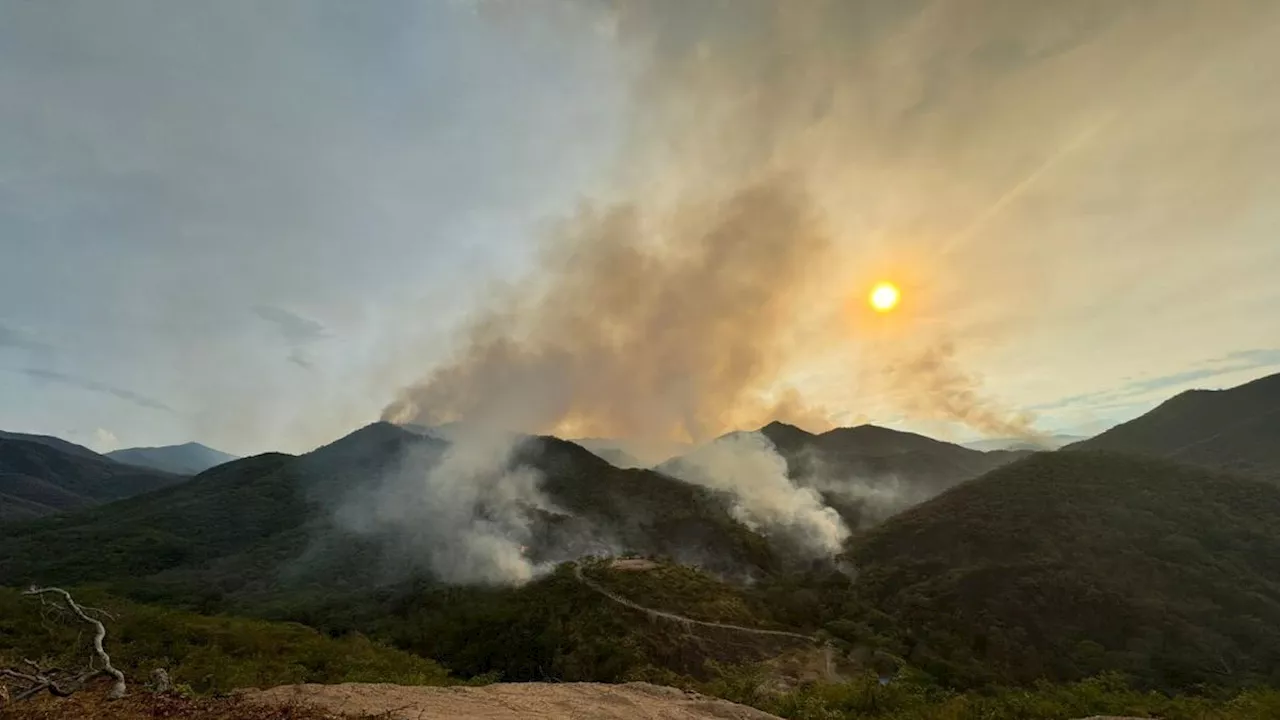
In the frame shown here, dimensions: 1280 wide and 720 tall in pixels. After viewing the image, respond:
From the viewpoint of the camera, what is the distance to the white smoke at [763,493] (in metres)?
97.2

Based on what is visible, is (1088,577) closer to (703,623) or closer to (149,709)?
(703,623)

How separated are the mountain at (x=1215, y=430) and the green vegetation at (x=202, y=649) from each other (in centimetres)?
11970

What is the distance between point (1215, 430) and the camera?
130 metres

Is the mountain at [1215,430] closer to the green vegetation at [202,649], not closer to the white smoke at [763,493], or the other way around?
the white smoke at [763,493]

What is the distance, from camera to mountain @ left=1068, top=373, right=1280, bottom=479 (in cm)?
10975

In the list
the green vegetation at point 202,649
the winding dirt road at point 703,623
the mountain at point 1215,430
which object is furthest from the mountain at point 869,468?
the green vegetation at point 202,649

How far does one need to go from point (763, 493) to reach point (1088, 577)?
193ft

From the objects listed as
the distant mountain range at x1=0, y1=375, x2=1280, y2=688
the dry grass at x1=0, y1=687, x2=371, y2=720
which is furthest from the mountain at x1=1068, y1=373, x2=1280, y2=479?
the dry grass at x1=0, y1=687, x2=371, y2=720

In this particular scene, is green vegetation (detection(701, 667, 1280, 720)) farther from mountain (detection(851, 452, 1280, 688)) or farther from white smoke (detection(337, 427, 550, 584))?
white smoke (detection(337, 427, 550, 584))

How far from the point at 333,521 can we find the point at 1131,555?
383ft

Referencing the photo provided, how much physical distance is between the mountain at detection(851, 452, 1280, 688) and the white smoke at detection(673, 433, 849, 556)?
16.6m

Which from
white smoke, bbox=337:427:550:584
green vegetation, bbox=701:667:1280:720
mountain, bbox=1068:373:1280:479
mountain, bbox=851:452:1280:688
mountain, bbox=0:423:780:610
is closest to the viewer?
green vegetation, bbox=701:667:1280:720

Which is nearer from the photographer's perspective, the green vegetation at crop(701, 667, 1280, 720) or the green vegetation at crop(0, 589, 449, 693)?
the green vegetation at crop(701, 667, 1280, 720)

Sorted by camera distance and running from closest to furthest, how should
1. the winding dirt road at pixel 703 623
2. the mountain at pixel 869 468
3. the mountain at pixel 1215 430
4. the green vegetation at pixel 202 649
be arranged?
the green vegetation at pixel 202 649
the winding dirt road at pixel 703 623
the mountain at pixel 1215 430
the mountain at pixel 869 468
